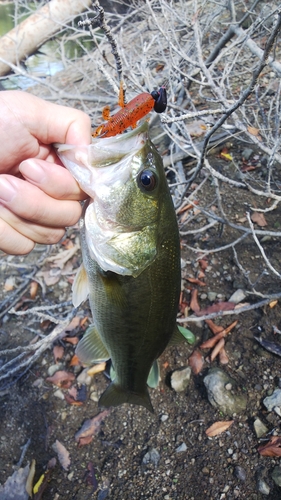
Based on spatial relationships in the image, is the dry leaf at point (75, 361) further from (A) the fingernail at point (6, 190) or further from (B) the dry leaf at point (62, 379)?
(A) the fingernail at point (6, 190)

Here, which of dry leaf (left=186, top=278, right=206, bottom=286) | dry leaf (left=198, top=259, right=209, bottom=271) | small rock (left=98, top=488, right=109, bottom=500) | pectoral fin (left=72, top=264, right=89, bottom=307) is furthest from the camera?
dry leaf (left=198, top=259, right=209, bottom=271)

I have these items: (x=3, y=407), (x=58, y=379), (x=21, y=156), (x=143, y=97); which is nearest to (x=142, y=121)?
(x=143, y=97)

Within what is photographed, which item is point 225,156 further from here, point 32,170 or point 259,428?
point 32,170

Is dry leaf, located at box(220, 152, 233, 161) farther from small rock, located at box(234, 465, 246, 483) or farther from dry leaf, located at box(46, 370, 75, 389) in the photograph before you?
small rock, located at box(234, 465, 246, 483)

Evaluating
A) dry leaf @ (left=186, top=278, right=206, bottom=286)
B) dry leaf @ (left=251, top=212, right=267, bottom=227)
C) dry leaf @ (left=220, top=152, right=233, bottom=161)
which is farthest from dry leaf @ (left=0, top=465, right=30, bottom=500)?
dry leaf @ (left=220, top=152, right=233, bottom=161)

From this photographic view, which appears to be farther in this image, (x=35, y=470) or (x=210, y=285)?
(x=210, y=285)

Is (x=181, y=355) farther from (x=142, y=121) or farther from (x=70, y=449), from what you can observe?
(x=142, y=121)

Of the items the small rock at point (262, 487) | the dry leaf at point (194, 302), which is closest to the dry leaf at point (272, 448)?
the small rock at point (262, 487)
